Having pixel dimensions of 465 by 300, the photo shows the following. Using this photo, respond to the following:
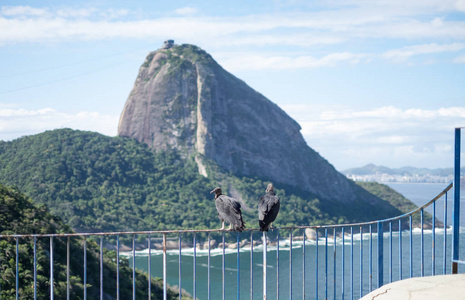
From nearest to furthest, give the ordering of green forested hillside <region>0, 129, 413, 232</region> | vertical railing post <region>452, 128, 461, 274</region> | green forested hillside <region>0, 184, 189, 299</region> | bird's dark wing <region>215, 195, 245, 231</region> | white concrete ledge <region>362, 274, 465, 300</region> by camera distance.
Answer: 1. white concrete ledge <region>362, 274, 465, 300</region>
2. vertical railing post <region>452, 128, 461, 274</region>
3. bird's dark wing <region>215, 195, 245, 231</region>
4. green forested hillside <region>0, 184, 189, 299</region>
5. green forested hillside <region>0, 129, 413, 232</region>

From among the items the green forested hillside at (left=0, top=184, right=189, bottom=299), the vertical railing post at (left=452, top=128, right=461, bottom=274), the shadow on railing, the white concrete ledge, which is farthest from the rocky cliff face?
the white concrete ledge

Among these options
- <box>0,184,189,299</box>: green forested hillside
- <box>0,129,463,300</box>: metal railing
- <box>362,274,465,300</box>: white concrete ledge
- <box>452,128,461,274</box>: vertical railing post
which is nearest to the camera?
<box>362,274,465,300</box>: white concrete ledge

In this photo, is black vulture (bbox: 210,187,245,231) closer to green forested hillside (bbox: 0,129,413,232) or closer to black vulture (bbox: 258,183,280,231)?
black vulture (bbox: 258,183,280,231)

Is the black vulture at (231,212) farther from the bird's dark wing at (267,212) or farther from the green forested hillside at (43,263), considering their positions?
the green forested hillside at (43,263)

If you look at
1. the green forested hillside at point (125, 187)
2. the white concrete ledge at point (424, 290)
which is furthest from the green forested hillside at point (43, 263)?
the green forested hillside at point (125, 187)

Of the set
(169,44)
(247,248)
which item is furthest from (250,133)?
(247,248)

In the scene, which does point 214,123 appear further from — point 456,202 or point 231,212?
point 456,202

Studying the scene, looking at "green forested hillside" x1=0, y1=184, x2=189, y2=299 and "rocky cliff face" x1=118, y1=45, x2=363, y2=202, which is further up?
"rocky cliff face" x1=118, y1=45, x2=363, y2=202
